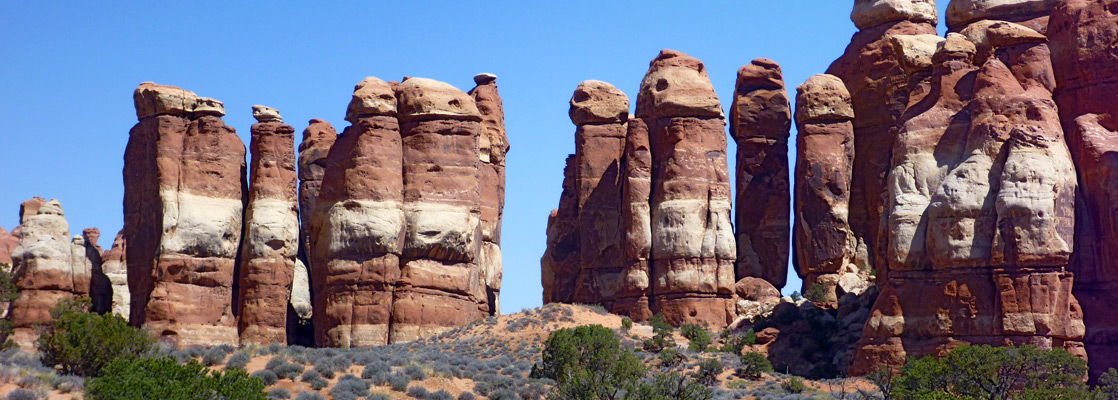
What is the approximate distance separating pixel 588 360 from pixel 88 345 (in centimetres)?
1511

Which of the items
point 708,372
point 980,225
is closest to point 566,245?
point 708,372

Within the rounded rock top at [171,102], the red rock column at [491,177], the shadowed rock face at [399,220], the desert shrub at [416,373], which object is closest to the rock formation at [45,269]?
the rounded rock top at [171,102]

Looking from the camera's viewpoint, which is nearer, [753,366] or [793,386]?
[793,386]

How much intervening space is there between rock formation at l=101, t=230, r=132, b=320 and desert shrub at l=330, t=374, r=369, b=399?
16.1m

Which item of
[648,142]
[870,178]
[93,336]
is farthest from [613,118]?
[93,336]

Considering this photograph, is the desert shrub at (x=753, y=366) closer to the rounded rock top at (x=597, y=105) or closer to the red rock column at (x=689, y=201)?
the red rock column at (x=689, y=201)

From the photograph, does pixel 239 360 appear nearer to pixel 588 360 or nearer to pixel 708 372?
pixel 588 360

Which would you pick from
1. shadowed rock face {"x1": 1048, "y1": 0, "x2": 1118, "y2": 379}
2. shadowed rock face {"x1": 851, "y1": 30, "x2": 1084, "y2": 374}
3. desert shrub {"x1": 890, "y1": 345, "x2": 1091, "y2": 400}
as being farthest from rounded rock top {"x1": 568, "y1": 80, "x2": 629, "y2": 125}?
desert shrub {"x1": 890, "y1": 345, "x2": 1091, "y2": 400}

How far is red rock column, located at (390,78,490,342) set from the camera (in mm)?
66625

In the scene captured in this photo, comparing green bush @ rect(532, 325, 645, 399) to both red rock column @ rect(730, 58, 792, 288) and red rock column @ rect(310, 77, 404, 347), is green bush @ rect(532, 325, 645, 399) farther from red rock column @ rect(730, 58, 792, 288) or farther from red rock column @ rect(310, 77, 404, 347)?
red rock column @ rect(730, 58, 792, 288)

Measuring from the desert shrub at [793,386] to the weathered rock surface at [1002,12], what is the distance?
23303mm

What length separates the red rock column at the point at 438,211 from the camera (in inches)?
2623

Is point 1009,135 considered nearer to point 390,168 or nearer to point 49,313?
point 390,168

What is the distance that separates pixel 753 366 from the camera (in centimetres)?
5988
